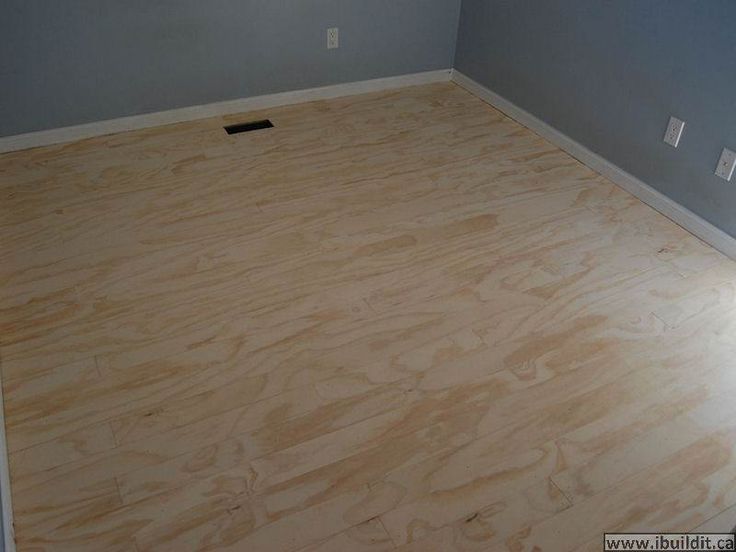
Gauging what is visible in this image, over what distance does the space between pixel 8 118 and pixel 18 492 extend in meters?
2.05

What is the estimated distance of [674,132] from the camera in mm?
2668

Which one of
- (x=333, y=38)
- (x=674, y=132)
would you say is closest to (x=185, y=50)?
(x=333, y=38)

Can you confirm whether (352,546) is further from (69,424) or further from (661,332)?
(661,332)

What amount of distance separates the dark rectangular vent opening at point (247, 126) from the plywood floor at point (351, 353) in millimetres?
173

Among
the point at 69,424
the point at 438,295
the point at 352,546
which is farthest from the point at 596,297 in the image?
the point at 69,424

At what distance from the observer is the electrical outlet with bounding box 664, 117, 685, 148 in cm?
263

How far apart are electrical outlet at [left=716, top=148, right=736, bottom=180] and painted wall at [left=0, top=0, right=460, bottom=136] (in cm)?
188

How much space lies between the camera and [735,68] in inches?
92.3

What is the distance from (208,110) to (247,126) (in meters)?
0.24

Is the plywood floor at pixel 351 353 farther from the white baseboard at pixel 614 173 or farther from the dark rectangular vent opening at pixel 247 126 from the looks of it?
the dark rectangular vent opening at pixel 247 126

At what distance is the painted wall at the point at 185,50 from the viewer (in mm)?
2930

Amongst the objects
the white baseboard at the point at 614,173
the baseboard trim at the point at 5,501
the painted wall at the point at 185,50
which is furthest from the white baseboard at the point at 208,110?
the baseboard trim at the point at 5,501

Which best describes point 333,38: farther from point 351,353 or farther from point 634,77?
point 351,353

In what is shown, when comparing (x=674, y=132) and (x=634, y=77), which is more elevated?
(x=634, y=77)
